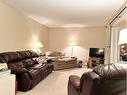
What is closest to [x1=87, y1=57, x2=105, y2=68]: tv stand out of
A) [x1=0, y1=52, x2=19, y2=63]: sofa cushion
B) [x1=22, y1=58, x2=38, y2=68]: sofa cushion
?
[x1=22, y1=58, x2=38, y2=68]: sofa cushion

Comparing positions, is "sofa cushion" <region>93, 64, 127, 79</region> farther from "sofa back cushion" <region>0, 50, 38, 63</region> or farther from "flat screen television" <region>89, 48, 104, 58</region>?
"flat screen television" <region>89, 48, 104, 58</region>

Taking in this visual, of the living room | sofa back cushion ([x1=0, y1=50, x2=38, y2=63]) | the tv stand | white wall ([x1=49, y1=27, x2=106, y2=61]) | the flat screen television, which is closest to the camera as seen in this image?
sofa back cushion ([x1=0, y1=50, x2=38, y2=63])

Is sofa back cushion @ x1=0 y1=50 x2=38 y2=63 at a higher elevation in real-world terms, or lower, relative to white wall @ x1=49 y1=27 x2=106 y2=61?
lower

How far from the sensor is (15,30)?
4.96m

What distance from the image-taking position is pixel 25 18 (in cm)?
577

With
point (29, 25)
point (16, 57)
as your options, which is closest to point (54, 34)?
point (29, 25)

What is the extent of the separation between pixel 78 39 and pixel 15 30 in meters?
4.80

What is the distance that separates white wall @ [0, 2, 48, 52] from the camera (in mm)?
4233

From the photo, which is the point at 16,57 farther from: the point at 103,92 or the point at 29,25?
the point at 103,92

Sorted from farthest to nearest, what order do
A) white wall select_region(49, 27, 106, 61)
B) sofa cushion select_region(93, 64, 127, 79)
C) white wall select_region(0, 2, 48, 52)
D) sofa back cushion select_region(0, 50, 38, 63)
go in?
white wall select_region(49, 27, 106, 61), white wall select_region(0, 2, 48, 52), sofa back cushion select_region(0, 50, 38, 63), sofa cushion select_region(93, 64, 127, 79)

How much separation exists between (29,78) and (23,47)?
206 centimetres

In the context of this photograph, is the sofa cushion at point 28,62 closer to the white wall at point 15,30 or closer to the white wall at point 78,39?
the white wall at point 15,30

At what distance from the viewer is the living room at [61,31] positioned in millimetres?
4129

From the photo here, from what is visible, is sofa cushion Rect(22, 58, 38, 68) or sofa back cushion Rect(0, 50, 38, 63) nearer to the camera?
sofa back cushion Rect(0, 50, 38, 63)
